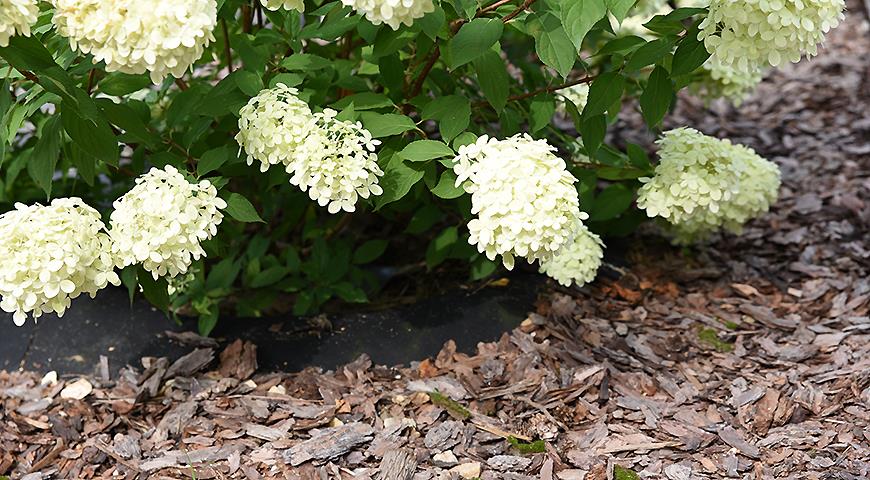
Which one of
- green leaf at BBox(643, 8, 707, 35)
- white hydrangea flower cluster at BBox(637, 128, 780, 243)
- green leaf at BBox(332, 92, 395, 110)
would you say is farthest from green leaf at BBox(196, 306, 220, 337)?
green leaf at BBox(643, 8, 707, 35)

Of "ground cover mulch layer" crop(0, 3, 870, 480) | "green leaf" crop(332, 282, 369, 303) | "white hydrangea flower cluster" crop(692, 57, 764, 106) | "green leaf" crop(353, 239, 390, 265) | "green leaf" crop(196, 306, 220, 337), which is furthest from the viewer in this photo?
"white hydrangea flower cluster" crop(692, 57, 764, 106)

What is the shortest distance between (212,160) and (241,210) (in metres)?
0.17

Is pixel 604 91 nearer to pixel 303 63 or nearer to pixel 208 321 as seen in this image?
pixel 303 63

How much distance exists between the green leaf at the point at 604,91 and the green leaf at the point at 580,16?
44cm

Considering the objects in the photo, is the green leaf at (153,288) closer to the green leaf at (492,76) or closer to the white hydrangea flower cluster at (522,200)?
the white hydrangea flower cluster at (522,200)

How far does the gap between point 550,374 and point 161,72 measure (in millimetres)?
1591

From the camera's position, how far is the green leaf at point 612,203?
334 cm

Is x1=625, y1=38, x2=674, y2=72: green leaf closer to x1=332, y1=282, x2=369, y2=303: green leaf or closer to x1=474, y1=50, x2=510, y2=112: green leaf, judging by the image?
x1=474, y1=50, x2=510, y2=112: green leaf

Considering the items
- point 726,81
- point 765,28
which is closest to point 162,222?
point 765,28

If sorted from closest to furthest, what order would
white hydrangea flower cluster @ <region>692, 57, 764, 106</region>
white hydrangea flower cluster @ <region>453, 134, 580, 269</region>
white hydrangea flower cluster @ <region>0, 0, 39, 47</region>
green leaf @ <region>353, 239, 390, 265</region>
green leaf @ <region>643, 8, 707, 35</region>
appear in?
1. white hydrangea flower cluster @ <region>0, 0, 39, 47</region>
2. white hydrangea flower cluster @ <region>453, 134, 580, 269</region>
3. green leaf @ <region>643, 8, 707, 35</region>
4. green leaf @ <region>353, 239, 390, 265</region>
5. white hydrangea flower cluster @ <region>692, 57, 764, 106</region>

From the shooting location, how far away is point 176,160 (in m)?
2.62

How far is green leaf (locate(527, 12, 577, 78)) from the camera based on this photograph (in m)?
2.27

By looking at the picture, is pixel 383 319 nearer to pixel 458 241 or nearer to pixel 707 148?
pixel 458 241

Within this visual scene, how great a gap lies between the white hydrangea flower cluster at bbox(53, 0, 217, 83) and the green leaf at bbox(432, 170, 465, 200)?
75 centimetres
